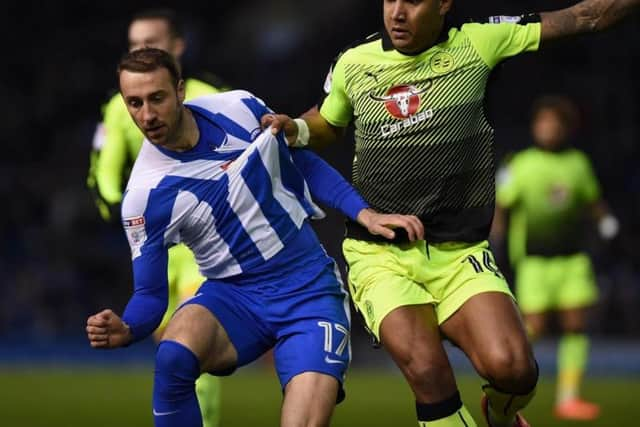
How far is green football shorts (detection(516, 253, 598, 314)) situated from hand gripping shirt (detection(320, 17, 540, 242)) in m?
5.58

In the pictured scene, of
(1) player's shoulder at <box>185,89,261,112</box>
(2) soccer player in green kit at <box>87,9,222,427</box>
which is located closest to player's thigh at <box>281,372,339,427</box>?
(1) player's shoulder at <box>185,89,261,112</box>

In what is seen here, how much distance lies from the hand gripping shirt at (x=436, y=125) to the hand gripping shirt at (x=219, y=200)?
12.2 inches

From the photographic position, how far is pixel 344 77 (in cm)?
654

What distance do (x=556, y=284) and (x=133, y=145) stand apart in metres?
4.81

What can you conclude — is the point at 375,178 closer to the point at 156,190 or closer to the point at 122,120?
the point at 156,190

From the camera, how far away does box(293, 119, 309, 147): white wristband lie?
6309 mm

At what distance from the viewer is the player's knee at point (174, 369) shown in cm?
570

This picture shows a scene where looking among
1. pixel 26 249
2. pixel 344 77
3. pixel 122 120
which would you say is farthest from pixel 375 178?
pixel 26 249

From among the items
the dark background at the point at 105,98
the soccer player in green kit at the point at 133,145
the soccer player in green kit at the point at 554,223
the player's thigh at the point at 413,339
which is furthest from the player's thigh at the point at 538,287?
the player's thigh at the point at 413,339

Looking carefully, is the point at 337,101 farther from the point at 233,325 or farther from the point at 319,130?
the point at 233,325

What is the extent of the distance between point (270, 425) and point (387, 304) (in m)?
3.87

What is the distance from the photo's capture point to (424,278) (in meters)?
6.37

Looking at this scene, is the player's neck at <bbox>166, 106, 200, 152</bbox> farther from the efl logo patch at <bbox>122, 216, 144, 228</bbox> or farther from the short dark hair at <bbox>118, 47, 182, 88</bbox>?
the efl logo patch at <bbox>122, 216, 144, 228</bbox>

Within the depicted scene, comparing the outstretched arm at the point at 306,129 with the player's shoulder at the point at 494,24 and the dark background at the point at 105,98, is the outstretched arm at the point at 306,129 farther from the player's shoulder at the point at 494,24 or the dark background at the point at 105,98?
the dark background at the point at 105,98
